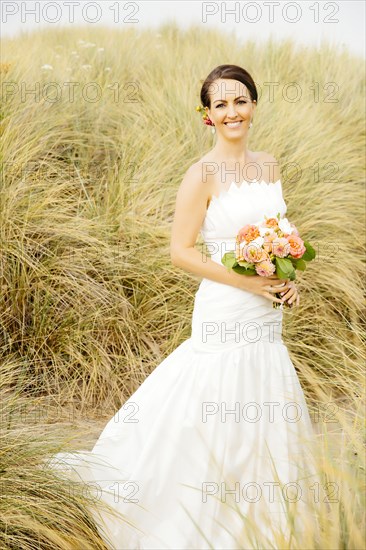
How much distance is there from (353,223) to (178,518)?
363 centimetres

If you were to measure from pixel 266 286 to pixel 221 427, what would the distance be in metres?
0.71

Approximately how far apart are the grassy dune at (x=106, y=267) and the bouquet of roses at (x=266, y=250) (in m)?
0.66

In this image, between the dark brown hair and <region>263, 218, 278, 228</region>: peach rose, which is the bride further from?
<region>263, 218, 278, 228</region>: peach rose

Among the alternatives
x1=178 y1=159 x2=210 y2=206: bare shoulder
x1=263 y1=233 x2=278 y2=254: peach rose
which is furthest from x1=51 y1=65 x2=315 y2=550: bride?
x1=263 y1=233 x2=278 y2=254: peach rose

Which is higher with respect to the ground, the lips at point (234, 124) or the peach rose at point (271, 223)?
the lips at point (234, 124)

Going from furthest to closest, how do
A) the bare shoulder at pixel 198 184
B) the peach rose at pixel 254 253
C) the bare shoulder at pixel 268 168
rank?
the bare shoulder at pixel 268 168, the bare shoulder at pixel 198 184, the peach rose at pixel 254 253

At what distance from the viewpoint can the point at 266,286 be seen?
12.2 ft

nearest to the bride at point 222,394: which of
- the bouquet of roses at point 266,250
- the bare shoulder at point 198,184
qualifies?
the bare shoulder at point 198,184

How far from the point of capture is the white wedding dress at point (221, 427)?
374 cm

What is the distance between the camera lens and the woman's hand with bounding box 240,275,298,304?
3.73 metres

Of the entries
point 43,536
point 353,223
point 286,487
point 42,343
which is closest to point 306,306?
point 353,223

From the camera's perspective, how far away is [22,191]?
5.94 metres

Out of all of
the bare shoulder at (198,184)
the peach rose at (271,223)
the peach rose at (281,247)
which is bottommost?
the peach rose at (281,247)

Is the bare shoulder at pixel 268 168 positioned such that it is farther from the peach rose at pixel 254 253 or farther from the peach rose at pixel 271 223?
the peach rose at pixel 254 253
